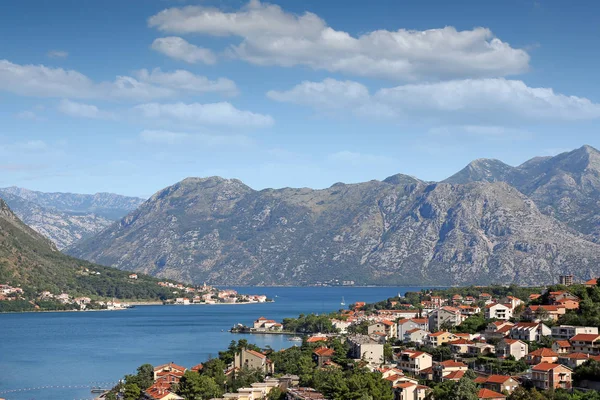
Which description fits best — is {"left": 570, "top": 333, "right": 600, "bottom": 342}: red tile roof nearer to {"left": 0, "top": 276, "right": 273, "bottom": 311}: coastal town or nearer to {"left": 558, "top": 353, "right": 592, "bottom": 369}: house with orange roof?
{"left": 558, "top": 353, "right": 592, "bottom": 369}: house with orange roof

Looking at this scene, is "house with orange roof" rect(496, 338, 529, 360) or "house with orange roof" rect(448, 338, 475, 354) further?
"house with orange roof" rect(448, 338, 475, 354)

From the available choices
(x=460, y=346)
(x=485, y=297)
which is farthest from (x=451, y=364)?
(x=485, y=297)

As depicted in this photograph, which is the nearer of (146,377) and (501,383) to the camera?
(501,383)

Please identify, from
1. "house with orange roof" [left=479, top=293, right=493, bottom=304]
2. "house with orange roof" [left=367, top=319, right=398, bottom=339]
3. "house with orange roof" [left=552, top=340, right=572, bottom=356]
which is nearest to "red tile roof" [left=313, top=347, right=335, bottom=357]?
"house with orange roof" [left=367, top=319, right=398, bottom=339]

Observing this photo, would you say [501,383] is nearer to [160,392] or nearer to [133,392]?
[160,392]

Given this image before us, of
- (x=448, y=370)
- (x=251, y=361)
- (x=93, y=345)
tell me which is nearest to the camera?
(x=448, y=370)

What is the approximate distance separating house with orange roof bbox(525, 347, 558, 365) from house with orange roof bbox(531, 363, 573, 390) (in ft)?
5.32

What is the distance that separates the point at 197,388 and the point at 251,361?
11.2 m

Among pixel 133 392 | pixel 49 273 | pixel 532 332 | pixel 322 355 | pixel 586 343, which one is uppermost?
pixel 49 273

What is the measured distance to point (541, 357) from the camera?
4488 cm

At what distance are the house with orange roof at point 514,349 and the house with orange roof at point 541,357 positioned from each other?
1.67m

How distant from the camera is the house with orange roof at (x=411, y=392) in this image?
4344 cm

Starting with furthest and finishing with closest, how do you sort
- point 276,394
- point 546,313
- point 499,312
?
1. point 499,312
2. point 546,313
3. point 276,394

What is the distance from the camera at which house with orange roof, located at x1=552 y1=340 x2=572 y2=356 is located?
47.0m
